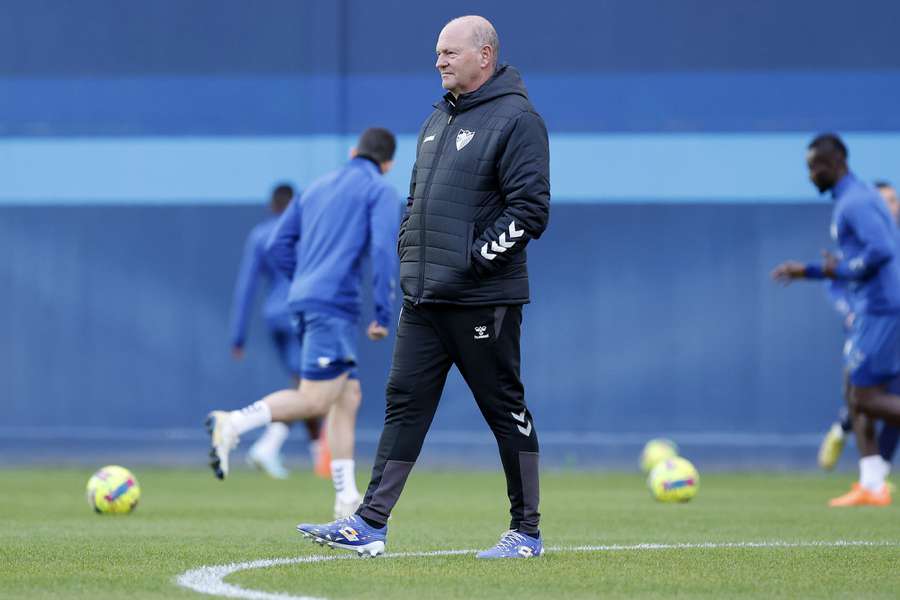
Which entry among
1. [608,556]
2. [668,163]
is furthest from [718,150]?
[608,556]

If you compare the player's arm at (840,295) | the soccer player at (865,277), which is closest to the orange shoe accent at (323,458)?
the player's arm at (840,295)

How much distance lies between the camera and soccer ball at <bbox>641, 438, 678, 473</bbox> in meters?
14.3

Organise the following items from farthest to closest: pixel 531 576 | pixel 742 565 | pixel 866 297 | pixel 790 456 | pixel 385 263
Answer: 1. pixel 790 456
2. pixel 866 297
3. pixel 385 263
4. pixel 742 565
5. pixel 531 576

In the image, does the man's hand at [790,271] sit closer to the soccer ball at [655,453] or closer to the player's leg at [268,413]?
the player's leg at [268,413]

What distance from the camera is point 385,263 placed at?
9.32 meters

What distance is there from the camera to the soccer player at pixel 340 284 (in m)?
9.22

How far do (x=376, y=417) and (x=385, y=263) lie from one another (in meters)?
6.65

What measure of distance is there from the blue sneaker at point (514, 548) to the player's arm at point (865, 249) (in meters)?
4.41

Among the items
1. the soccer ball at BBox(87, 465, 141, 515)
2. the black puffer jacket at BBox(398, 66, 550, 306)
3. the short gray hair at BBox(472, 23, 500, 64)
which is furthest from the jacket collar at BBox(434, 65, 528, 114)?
the soccer ball at BBox(87, 465, 141, 515)

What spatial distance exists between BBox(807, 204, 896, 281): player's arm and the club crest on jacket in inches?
175

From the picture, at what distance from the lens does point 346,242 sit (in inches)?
369

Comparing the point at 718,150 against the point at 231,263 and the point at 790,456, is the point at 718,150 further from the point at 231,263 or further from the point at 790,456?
the point at 231,263

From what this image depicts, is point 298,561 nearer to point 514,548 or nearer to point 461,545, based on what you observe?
point 514,548

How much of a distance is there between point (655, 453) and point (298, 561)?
8087mm
